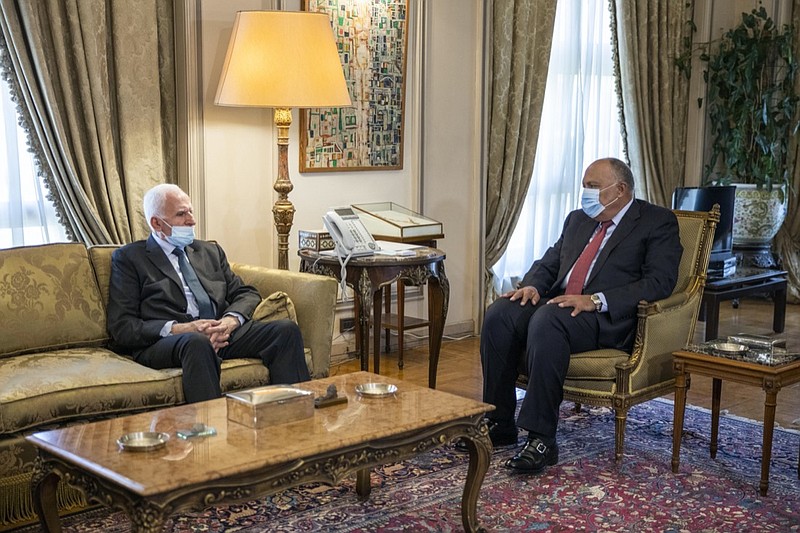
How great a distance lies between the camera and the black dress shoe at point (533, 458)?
3.55m

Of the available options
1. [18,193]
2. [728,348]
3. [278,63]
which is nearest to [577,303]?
[728,348]

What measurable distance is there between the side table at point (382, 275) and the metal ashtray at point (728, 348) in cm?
128

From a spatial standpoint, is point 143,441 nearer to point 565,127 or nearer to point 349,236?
point 349,236

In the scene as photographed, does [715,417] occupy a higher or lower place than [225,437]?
lower

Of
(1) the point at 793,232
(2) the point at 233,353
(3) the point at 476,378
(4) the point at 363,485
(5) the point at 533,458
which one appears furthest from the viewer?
(1) the point at 793,232

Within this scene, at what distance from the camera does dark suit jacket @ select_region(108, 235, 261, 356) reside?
3.58 metres

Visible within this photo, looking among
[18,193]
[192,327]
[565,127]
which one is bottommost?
[192,327]

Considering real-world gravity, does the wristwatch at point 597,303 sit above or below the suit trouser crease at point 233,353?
above

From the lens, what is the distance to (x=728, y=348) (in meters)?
3.59

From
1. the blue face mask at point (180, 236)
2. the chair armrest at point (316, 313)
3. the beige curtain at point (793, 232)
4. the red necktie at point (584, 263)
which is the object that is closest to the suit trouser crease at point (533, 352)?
the red necktie at point (584, 263)

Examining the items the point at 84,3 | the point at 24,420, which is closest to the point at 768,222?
the point at 84,3

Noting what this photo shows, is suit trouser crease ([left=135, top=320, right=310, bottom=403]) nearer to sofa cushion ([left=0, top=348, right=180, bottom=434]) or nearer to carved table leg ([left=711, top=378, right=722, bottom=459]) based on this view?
sofa cushion ([left=0, top=348, right=180, bottom=434])

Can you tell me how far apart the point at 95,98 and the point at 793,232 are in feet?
18.2

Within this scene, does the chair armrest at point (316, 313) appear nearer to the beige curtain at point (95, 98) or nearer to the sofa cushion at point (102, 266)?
the sofa cushion at point (102, 266)
